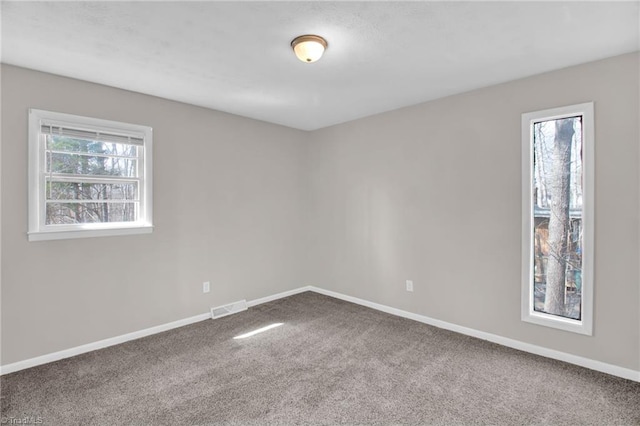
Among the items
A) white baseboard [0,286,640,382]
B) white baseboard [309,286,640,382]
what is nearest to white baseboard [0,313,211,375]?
white baseboard [0,286,640,382]

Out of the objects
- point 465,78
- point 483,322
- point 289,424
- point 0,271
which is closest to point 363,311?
point 483,322

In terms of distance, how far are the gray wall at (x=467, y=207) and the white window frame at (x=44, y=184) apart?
2.32m

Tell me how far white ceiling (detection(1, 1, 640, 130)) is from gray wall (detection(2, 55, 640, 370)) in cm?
30

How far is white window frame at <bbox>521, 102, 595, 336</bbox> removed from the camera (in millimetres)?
2562

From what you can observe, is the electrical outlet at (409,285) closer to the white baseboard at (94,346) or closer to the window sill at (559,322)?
the window sill at (559,322)

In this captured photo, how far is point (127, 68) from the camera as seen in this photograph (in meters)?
2.66

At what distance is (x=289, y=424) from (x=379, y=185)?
2.81m

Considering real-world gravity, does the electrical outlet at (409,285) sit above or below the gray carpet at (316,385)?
above

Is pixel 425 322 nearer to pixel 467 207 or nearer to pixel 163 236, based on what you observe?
pixel 467 207

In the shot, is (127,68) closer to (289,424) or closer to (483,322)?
(289,424)

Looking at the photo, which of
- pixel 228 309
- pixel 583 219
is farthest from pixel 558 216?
pixel 228 309

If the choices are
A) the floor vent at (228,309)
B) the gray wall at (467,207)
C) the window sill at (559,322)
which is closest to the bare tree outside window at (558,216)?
the window sill at (559,322)

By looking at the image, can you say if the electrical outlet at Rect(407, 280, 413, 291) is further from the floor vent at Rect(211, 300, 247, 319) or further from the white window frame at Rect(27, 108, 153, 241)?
the white window frame at Rect(27, 108, 153, 241)

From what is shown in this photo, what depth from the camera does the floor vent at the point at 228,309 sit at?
12.5 ft
